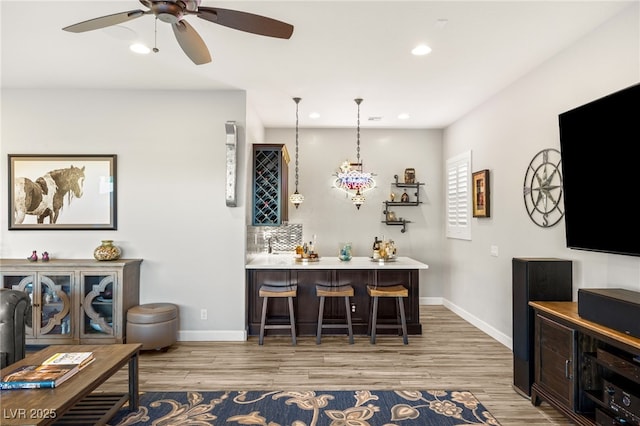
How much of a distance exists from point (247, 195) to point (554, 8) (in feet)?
11.6

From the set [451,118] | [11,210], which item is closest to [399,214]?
[451,118]

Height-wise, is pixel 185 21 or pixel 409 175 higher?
pixel 185 21

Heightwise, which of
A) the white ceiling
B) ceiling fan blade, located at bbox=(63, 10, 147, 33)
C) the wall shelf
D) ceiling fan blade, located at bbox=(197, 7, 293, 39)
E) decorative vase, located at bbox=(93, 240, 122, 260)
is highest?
the white ceiling

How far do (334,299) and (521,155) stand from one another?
2.73 meters

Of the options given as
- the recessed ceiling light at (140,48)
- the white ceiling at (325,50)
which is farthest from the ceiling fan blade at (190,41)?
the recessed ceiling light at (140,48)

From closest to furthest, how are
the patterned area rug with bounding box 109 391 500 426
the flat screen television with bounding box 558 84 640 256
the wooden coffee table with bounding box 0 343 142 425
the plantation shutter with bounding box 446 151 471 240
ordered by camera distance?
the wooden coffee table with bounding box 0 343 142 425
the flat screen television with bounding box 558 84 640 256
the patterned area rug with bounding box 109 391 500 426
the plantation shutter with bounding box 446 151 471 240

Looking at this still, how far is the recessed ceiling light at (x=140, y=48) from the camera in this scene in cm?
335

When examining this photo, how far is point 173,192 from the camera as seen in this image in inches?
180

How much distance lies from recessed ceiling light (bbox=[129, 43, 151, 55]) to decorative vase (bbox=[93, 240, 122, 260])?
2.17 metres

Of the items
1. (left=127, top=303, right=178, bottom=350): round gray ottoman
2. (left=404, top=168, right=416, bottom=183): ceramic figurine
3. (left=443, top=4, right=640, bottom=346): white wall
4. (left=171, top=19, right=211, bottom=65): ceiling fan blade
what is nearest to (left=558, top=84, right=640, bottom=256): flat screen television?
(left=443, top=4, right=640, bottom=346): white wall

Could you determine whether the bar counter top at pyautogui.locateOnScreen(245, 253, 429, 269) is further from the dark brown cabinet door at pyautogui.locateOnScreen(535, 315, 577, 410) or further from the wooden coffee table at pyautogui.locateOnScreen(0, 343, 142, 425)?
the wooden coffee table at pyautogui.locateOnScreen(0, 343, 142, 425)

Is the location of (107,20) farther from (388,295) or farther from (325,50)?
(388,295)

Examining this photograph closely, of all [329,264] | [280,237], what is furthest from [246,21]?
[280,237]

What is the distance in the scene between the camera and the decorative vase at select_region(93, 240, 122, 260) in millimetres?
4309
